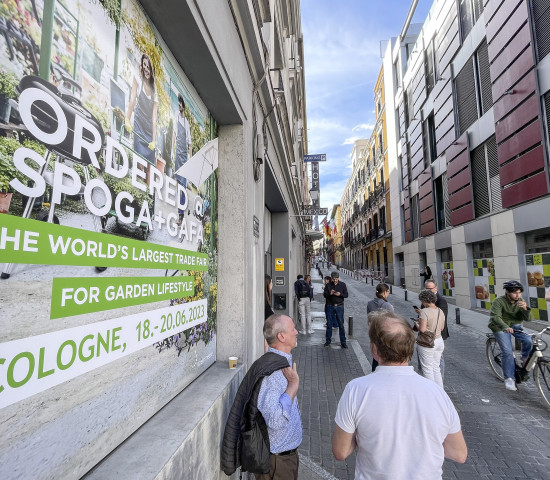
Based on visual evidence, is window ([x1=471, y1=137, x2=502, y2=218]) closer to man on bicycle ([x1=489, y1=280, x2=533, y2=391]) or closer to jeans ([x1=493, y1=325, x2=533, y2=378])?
man on bicycle ([x1=489, y1=280, x2=533, y2=391])

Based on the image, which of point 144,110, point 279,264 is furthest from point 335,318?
point 144,110

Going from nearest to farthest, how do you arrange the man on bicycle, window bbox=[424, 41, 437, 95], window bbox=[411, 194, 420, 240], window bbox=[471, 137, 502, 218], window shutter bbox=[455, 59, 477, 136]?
1. the man on bicycle
2. window bbox=[471, 137, 502, 218]
3. window shutter bbox=[455, 59, 477, 136]
4. window bbox=[424, 41, 437, 95]
5. window bbox=[411, 194, 420, 240]

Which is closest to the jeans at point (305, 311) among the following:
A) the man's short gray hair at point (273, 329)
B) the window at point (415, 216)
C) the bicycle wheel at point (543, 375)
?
the bicycle wheel at point (543, 375)

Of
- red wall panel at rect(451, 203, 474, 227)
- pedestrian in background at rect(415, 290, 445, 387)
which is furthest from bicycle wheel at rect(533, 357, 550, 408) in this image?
red wall panel at rect(451, 203, 474, 227)

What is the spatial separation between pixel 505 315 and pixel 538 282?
6520 mm

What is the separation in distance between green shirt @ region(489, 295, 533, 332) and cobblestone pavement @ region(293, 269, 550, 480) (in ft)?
3.85

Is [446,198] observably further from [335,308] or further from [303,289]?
[335,308]

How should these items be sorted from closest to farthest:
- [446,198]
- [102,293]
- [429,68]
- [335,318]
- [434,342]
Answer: [102,293], [434,342], [335,318], [446,198], [429,68]

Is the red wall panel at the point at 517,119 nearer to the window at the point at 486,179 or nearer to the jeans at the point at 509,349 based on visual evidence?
the window at the point at 486,179

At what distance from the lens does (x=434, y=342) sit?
4.66m

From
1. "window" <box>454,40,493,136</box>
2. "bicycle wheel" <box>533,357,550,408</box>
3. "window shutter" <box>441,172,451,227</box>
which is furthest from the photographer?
"window shutter" <box>441,172,451,227</box>

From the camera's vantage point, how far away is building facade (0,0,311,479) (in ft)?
4.12

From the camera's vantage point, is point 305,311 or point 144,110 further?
point 305,311

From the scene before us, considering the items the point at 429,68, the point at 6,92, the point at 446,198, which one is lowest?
the point at 6,92
